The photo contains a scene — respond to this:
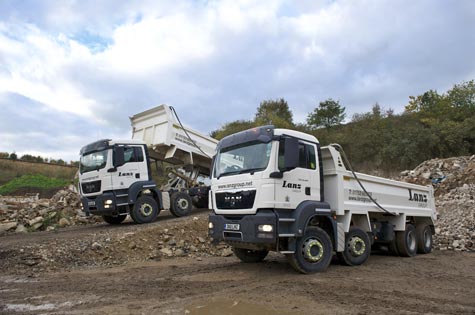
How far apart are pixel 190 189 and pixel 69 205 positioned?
5.16 metres

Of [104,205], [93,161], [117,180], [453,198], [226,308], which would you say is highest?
[93,161]

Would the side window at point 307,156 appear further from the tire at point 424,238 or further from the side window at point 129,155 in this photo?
the side window at point 129,155

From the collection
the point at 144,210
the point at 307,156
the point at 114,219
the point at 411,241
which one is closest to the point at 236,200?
the point at 307,156

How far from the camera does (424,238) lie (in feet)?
31.4

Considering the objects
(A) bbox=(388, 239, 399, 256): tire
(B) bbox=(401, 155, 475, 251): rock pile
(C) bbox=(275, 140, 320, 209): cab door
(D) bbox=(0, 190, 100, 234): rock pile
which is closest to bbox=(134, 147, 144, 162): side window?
(D) bbox=(0, 190, 100, 234): rock pile

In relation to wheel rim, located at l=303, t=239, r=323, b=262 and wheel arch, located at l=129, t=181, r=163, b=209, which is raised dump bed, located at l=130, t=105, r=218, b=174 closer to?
wheel arch, located at l=129, t=181, r=163, b=209

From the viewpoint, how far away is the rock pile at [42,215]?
12.4 meters

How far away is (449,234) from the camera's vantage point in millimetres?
11180

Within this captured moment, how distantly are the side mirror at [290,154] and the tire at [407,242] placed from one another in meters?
4.28

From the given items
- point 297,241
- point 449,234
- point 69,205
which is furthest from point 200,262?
point 69,205

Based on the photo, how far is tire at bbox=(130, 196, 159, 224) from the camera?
1174 centimetres

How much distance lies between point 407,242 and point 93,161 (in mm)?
8984

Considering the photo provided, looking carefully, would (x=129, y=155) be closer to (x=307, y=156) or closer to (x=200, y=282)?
(x=200, y=282)

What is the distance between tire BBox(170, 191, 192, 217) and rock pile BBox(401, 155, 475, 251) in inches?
306
